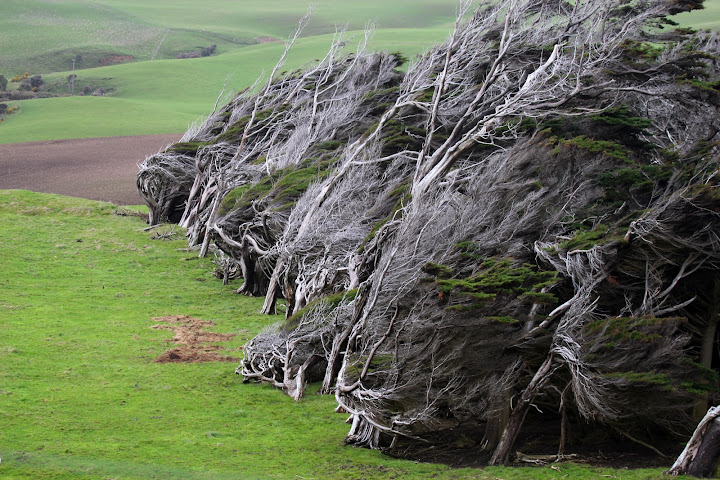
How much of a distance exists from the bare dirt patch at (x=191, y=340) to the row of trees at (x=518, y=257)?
1.44 m

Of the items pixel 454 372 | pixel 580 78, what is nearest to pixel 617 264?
pixel 454 372

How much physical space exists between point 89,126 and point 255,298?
133 ft

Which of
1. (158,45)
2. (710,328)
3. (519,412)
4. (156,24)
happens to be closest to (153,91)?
(158,45)

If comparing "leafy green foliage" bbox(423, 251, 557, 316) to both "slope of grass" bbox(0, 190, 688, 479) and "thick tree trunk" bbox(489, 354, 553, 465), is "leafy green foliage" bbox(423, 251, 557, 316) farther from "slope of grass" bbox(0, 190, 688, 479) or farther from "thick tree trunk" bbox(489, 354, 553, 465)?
"slope of grass" bbox(0, 190, 688, 479)

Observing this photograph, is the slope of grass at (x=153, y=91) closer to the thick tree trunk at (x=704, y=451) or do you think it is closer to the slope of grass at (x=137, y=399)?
the slope of grass at (x=137, y=399)

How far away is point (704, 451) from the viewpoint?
8.80m

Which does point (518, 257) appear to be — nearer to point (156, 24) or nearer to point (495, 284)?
point (495, 284)

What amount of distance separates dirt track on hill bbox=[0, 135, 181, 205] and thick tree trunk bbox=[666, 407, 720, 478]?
30.4 metres

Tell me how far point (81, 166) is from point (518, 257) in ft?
118

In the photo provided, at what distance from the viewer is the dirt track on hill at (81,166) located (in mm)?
37312

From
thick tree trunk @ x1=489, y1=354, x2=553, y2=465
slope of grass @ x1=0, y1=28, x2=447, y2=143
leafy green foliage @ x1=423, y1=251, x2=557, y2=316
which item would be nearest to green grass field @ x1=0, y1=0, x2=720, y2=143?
slope of grass @ x1=0, y1=28, x2=447, y2=143

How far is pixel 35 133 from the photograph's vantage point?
54.5 m

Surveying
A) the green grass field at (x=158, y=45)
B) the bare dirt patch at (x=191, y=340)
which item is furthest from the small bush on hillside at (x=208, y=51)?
the bare dirt patch at (x=191, y=340)

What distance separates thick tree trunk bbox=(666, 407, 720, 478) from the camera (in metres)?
8.73
